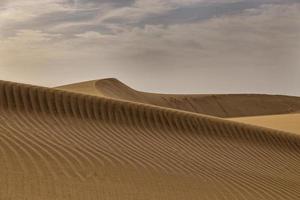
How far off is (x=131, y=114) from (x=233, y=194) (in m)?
6.07

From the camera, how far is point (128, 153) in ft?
30.8

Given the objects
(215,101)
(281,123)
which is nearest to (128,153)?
(281,123)

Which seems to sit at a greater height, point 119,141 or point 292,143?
point 119,141

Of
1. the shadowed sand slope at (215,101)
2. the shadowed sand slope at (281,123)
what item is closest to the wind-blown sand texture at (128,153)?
the shadowed sand slope at (281,123)

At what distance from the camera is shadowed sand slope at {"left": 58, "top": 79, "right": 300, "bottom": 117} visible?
43.5m

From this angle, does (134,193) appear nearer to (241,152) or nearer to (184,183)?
(184,183)

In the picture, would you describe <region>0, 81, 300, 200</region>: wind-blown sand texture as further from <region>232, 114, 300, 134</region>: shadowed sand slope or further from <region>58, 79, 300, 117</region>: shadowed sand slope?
<region>58, 79, 300, 117</region>: shadowed sand slope

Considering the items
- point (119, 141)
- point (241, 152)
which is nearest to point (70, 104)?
point (119, 141)

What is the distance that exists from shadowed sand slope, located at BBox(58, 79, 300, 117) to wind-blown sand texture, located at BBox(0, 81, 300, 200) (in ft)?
88.6

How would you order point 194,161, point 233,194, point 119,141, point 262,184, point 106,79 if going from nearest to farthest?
point 233,194 < point 262,184 < point 194,161 < point 119,141 < point 106,79

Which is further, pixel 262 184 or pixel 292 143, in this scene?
pixel 292 143

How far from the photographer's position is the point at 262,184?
8.45 metres

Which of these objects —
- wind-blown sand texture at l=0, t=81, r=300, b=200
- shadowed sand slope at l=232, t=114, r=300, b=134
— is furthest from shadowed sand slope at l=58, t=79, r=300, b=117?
wind-blown sand texture at l=0, t=81, r=300, b=200

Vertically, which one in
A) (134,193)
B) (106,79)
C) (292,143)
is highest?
(134,193)
